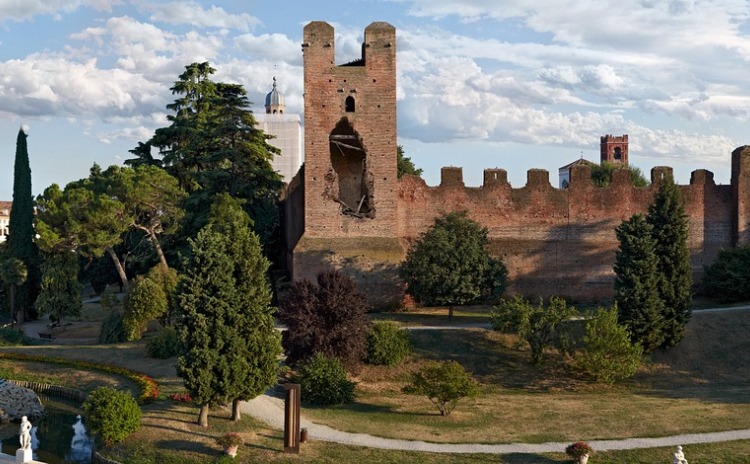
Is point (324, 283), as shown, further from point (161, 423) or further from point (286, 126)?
point (286, 126)

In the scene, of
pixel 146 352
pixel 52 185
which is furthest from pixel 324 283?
pixel 52 185

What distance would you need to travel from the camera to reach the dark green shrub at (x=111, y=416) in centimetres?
2031

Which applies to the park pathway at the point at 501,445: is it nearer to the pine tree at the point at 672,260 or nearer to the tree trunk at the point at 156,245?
the pine tree at the point at 672,260

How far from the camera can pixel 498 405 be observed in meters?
25.0

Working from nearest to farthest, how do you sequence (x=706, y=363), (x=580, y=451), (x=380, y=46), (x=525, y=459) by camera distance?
1. (x=580, y=451)
2. (x=525, y=459)
3. (x=706, y=363)
4. (x=380, y=46)

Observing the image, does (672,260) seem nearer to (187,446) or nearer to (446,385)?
(446,385)

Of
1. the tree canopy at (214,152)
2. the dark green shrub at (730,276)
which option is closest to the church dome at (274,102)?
the tree canopy at (214,152)

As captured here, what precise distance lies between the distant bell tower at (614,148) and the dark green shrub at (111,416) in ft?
244

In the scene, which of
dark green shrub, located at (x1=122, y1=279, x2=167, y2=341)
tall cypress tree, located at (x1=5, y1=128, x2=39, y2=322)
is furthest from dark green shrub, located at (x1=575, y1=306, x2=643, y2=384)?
tall cypress tree, located at (x1=5, y1=128, x2=39, y2=322)

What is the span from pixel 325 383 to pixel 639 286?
39.1 feet

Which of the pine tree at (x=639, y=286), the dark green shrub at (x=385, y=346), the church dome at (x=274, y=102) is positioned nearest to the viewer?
the dark green shrub at (x=385, y=346)

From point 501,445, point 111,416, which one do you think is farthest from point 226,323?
point 501,445

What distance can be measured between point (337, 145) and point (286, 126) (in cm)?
3639

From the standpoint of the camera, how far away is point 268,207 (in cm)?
4012
